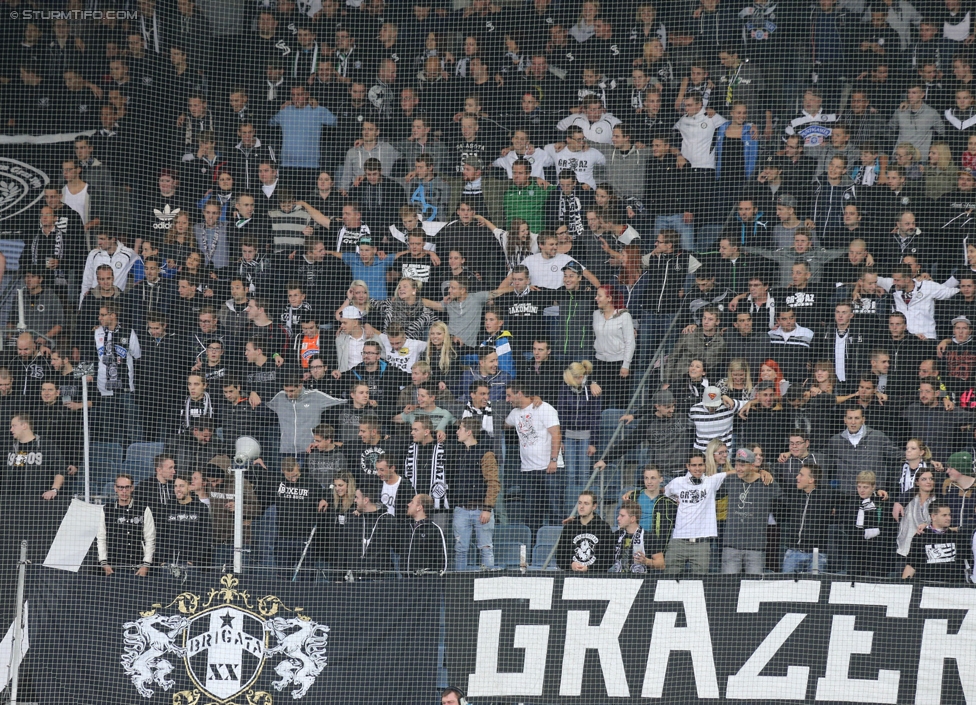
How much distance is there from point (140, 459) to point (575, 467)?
374 centimetres

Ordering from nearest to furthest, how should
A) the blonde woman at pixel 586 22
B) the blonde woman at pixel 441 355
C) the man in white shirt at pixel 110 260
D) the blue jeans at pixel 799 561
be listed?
the blue jeans at pixel 799 561
the blonde woman at pixel 441 355
the man in white shirt at pixel 110 260
the blonde woman at pixel 586 22

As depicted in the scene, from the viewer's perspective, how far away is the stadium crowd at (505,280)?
1096cm

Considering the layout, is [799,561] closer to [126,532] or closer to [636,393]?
[636,393]

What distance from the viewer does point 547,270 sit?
476 inches

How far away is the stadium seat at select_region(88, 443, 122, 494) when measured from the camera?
443 inches

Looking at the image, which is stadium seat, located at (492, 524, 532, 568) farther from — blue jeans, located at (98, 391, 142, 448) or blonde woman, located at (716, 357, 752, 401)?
blue jeans, located at (98, 391, 142, 448)

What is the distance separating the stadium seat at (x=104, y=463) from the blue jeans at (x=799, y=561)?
563 centimetres

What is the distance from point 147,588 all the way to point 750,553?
476 centimetres

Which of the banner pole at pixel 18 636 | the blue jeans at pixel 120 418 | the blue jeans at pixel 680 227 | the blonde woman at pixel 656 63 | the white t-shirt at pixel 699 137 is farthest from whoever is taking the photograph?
the blonde woman at pixel 656 63

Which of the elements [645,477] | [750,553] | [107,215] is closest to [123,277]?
[107,215]

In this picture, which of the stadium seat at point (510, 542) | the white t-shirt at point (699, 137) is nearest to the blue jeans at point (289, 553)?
the stadium seat at point (510, 542)

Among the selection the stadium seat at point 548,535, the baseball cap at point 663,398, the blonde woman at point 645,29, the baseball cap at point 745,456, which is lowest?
the stadium seat at point 548,535

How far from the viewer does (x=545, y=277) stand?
12.1 m

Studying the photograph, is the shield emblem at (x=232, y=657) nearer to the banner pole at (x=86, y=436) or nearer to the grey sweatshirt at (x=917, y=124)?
the banner pole at (x=86, y=436)
